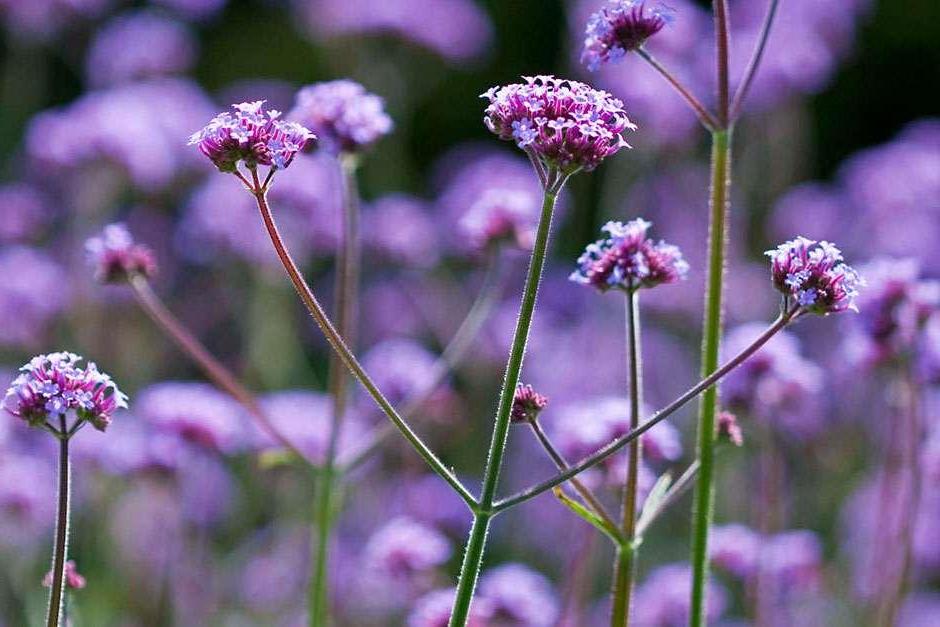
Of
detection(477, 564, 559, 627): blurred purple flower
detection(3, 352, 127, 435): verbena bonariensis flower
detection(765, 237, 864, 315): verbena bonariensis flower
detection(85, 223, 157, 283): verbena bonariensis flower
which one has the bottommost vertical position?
detection(3, 352, 127, 435): verbena bonariensis flower

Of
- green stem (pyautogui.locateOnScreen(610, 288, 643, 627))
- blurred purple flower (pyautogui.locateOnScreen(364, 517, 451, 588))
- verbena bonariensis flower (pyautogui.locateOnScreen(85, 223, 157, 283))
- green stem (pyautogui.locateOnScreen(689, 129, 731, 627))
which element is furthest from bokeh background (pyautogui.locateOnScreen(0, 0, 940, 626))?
green stem (pyautogui.locateOnScreen(610, 288, 643, 627))

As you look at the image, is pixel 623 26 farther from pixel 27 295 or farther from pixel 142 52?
pixel 142 52

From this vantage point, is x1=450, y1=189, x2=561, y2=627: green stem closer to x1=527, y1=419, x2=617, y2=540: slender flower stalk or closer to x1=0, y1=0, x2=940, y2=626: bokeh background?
x1=527, y1=419, x2=617, y2=540: slender flower stalk

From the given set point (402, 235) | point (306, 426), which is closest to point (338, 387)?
point (306, 426)

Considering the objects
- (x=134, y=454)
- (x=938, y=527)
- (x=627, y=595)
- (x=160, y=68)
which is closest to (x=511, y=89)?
(x=627, y=595)

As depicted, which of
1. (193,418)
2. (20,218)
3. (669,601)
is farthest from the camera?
(20,218)
